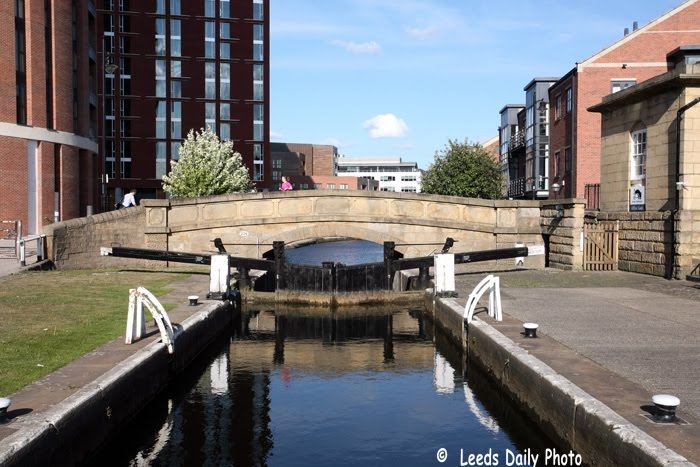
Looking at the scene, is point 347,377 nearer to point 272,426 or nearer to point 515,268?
point 272,426

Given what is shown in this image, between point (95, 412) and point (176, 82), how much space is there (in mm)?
63986

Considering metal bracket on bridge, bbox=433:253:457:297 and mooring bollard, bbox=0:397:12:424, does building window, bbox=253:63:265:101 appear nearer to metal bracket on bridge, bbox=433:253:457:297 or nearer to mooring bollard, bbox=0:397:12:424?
metal bracket on bridge, bbox=433:253:457:297

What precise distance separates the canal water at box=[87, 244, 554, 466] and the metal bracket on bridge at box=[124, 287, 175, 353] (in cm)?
82

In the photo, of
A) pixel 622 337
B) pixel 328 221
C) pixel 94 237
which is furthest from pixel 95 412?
pixel 328 221

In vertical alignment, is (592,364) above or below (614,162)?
below

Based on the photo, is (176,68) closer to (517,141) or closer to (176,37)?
(176,37)

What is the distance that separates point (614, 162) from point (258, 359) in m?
14.6

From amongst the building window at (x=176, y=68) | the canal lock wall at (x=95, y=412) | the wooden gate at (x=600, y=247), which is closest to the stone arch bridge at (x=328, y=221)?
the wooden gate at (x=600, y=247)

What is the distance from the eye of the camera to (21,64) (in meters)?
35.1

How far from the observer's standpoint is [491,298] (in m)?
12.7

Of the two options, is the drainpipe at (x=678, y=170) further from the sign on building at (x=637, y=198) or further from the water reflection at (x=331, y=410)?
the water reflection at (x=331, y=410)

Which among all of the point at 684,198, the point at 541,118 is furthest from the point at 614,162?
the point at 541,118

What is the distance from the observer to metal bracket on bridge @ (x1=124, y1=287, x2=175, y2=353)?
394 inches

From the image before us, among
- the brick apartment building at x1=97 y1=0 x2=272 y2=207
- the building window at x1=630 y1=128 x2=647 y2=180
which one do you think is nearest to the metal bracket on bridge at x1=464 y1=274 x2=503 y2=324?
the building window at x1=630 y1=128 x2=647 y2=180
